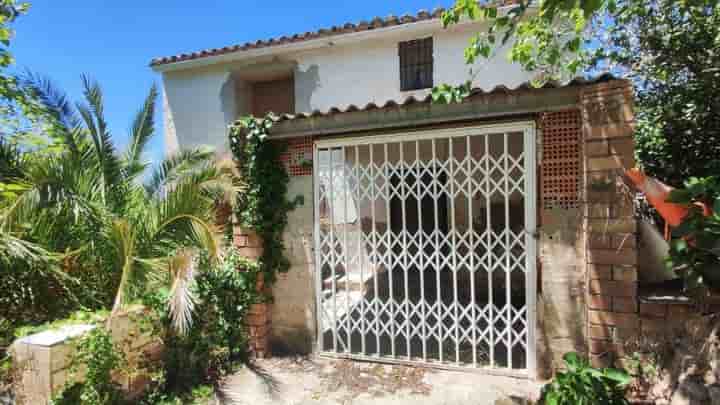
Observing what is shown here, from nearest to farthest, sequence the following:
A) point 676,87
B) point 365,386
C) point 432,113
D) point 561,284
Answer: point 561,284, point 432,113, point 365,386, point 676,87

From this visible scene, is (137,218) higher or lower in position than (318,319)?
higher

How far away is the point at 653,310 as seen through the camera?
116 inches

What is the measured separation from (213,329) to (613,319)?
405cm

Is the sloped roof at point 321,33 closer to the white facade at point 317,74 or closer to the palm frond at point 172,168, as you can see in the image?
the white facade at point 317,74

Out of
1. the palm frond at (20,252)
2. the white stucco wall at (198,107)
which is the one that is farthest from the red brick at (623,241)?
the white stucco wall at (198,107)

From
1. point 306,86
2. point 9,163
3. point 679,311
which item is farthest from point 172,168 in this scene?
point 679,311

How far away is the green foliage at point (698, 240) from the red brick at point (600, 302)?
1.88ft

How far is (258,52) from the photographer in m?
8.47

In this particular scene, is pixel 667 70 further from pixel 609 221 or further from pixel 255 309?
pixel 255 309

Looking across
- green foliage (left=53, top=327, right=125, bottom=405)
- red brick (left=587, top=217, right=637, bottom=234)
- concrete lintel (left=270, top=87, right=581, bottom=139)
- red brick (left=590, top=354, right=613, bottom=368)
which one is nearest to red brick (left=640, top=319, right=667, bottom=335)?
red brick (left=590, top=354, right=613, bottom=368)

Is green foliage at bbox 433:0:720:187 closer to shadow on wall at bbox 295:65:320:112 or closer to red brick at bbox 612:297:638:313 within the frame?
red brick at bbox 612:297:638:313

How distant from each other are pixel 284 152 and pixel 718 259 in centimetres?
416

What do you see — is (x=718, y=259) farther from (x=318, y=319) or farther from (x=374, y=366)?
(x=318, y=319)

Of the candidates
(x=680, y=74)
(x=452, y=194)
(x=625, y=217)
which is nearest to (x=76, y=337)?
(x=452, y=194)
